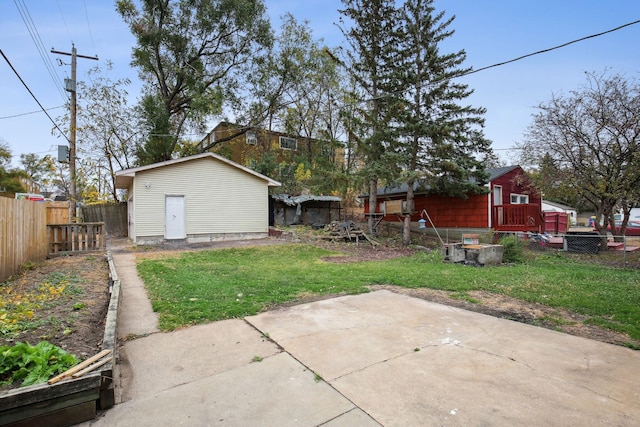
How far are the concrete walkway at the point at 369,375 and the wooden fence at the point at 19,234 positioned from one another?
145 inches

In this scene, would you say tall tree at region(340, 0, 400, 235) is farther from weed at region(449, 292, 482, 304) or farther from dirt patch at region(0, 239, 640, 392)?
dirt patch at region(0, 239, 640, 392)

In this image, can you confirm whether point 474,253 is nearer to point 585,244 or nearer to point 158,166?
point 585,244

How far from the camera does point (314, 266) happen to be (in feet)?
29.9

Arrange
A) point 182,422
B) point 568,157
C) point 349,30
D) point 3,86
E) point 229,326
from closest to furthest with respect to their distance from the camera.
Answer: point 182,422 → point 229,326 → point 3,86 → point 568,157 → point 349,30

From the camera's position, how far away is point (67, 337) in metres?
3.30

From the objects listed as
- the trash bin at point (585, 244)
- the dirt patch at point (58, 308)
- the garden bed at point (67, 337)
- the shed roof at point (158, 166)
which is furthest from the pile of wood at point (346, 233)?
the garden bed at point (67, 337)

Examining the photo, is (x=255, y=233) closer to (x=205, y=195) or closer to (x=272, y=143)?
(x=205, y=195)

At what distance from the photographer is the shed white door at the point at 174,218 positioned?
46.7 feet

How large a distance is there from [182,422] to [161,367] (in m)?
0.99

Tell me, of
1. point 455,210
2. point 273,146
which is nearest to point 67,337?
point 455,210

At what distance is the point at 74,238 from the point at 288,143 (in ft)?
63.1

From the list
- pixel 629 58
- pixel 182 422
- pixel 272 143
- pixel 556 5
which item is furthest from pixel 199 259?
pixel 272 143

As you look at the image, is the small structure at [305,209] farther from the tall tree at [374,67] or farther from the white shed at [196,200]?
the tall tree at [374,67]

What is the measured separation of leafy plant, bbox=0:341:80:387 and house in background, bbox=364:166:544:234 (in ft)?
48.8
